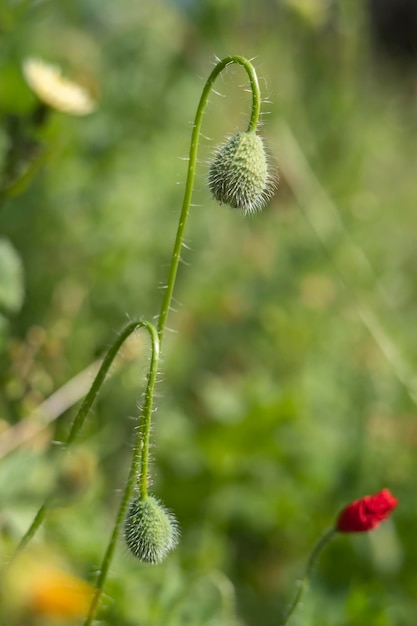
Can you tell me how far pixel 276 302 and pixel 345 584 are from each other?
1.37 m

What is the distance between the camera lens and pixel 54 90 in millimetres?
2311

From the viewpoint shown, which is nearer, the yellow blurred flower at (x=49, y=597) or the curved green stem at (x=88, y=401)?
the yellow blurred flower at (x=49, y=597)

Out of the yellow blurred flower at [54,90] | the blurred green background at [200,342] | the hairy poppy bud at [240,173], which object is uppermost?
the hairy poppy bud at [240,173]

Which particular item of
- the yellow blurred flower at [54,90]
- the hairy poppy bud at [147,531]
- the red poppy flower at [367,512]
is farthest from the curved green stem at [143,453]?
the yellow blurred flower at [54,90]

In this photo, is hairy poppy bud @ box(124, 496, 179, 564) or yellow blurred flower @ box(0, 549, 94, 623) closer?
yellow blurred flower @ box(0, 549, 94, 623)

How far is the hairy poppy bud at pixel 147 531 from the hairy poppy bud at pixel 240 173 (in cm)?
41

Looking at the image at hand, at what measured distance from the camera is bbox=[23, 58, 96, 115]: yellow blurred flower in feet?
7.50

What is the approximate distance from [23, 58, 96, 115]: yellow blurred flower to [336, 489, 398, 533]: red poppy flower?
1.35 m

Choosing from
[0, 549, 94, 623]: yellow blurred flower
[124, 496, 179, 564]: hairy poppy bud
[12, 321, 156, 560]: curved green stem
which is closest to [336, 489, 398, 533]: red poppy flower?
[124, 496, 179, 564]: hairy poppy bud

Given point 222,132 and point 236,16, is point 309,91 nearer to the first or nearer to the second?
point 222,132

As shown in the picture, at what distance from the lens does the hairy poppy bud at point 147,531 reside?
1204 mm

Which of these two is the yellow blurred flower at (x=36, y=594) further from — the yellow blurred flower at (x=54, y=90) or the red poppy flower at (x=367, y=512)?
the yellow blurred flower at (x=54, y=90)

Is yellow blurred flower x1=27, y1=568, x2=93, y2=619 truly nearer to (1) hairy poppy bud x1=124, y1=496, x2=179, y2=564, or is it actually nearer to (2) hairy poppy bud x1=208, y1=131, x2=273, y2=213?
(1) hairy poppy bud x1=124, y1=496, x2=179, y2=564

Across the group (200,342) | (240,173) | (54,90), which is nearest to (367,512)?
(240,173)
